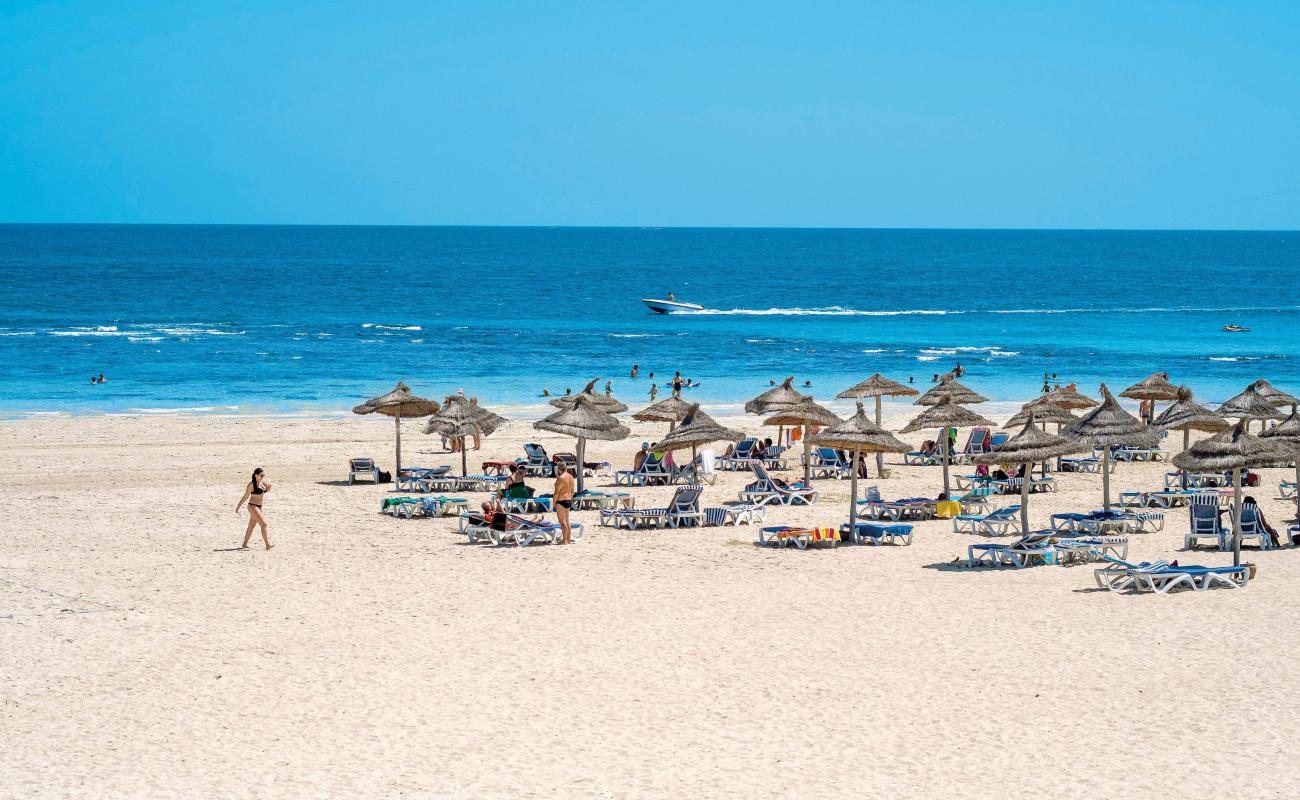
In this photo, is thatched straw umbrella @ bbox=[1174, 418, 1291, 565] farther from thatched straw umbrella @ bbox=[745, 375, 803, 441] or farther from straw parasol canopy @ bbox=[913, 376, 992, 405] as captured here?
straw parasol canopy @ bbox=[913, 376, 992, 405]

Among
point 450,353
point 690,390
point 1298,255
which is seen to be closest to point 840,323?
point 450,353

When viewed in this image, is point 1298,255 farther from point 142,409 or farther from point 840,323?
point 142,409

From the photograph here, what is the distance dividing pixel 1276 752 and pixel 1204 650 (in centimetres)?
249

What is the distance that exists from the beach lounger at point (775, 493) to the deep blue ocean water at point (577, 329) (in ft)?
59.0

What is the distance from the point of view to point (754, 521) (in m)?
19.0

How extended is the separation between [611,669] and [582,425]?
852cm

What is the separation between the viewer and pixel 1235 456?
15.2 m

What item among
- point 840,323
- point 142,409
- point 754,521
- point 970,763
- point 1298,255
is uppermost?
point 1298,255

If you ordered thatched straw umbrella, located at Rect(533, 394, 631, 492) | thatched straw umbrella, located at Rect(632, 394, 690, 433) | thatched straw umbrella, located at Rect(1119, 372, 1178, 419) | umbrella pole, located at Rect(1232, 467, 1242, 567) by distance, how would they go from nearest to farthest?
umbrella pole, located at Rect(1232, 467, 1242, 567)
thatched straw umbrella, located at Rect(533, 394, 631, 492)
thatched straw umbrella, located at Rect(632, 394, 690, 433)
thatched straw umbrella, located at Rect(1119, 372, 1178, 419)

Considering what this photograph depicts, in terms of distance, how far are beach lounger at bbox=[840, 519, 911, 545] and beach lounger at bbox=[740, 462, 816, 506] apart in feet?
9.30

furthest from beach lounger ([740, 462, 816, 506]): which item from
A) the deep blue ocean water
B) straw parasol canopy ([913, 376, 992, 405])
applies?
the deep blue ocean water

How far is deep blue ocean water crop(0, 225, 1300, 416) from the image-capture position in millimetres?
42656

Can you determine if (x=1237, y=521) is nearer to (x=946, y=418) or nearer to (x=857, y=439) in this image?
(x=857, y=439)

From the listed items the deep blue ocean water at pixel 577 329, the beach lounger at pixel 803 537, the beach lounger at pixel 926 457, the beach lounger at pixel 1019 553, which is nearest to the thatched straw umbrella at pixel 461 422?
the beach lounger at pixel 803 537
